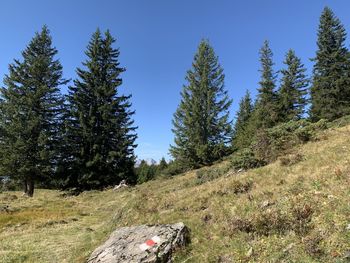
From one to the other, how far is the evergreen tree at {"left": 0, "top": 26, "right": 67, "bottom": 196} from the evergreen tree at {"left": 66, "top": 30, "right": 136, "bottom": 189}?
1789mm

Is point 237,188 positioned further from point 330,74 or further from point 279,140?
point 330,74

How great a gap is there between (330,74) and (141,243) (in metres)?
31.7

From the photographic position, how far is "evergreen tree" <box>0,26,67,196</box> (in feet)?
80.7

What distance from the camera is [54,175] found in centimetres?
2669

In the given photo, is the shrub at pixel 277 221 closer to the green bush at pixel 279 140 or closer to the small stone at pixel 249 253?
the small stone at pixel 249 253

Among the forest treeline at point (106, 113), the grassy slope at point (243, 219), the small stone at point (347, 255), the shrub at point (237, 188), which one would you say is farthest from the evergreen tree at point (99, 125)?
the small stone at point (347, 255)

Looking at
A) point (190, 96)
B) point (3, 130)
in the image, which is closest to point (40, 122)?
point (3, 130)

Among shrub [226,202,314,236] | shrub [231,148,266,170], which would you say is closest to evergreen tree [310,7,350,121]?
shrub [231,148,266,170]

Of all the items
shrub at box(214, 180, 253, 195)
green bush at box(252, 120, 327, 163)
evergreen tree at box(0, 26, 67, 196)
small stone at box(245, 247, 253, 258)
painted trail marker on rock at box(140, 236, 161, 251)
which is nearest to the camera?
small stone at box(245, 247, 253, 258)

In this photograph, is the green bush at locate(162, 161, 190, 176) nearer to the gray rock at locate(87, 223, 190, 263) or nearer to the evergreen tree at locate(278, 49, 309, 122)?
the evergreen tree at locate(278, 49, 309, 122)

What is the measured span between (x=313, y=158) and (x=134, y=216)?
250 inches

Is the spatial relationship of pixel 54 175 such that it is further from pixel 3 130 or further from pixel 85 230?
pixel 85 230

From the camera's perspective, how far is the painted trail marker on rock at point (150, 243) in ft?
21.6

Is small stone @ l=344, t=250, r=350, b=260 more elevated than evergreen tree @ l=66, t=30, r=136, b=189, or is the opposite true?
evergreen tree @ l=66, t=30, r=136, b=189
